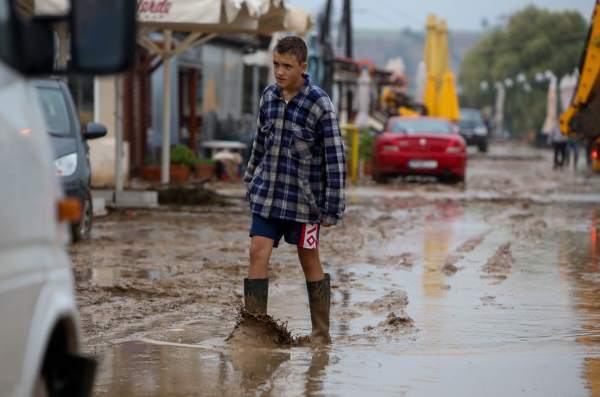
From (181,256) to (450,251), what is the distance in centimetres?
267

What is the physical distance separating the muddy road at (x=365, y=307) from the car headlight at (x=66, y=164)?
29.9 inches

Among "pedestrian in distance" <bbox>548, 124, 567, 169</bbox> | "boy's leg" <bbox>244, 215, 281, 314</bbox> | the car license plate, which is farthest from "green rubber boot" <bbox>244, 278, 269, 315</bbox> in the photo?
"pedestrian in distance" <bbox>548, 124, 567, 169</bbox>

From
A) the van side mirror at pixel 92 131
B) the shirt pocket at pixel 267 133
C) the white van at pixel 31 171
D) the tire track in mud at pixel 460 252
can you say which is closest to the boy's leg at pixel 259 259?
the shirt pocket at pixel 267 133

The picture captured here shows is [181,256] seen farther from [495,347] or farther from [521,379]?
[521,379]

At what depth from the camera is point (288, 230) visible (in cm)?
778

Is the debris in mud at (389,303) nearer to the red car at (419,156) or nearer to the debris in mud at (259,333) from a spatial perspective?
the debris in mud at (259,333)

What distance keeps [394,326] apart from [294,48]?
1984 millimetres

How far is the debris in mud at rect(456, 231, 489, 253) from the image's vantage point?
14000mm

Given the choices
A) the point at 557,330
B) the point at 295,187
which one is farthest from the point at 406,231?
the point at 295,187

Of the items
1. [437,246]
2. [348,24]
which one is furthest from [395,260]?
[348,24]

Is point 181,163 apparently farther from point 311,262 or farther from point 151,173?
point 311,262

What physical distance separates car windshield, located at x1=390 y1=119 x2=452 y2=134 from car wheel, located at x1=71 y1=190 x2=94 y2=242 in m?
15.5

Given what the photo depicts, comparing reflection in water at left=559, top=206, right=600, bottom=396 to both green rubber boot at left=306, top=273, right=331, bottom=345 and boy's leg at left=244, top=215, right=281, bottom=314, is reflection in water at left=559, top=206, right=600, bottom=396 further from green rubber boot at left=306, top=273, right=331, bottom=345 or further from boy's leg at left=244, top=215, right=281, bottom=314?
boy's leg at left=244, top=215, right=281, bottom=314

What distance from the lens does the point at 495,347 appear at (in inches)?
315
